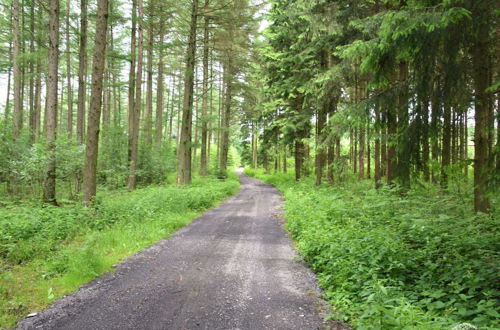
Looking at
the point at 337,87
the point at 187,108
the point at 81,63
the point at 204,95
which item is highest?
the point at 204,95

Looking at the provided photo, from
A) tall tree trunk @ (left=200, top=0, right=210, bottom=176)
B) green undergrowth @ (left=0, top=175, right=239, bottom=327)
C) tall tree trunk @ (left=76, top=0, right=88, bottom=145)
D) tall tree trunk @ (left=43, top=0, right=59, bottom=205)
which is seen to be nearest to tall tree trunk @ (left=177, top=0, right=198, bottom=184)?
tall tree trunk @ (left=200, top=0, right=210, bottom=176)

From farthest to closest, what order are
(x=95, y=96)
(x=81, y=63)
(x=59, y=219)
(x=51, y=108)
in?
1. (x=81, y=63)
2. (x=51, y=108)
3. (x=95, y=96)
4. (x=59, y=219)

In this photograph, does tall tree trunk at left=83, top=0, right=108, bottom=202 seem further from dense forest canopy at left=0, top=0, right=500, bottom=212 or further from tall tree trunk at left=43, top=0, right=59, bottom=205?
tall tree trunk at left=43, top=0, right=59, bottom=205

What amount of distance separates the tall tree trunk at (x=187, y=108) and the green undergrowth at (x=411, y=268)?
11.6m

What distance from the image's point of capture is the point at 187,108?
17.0 metres

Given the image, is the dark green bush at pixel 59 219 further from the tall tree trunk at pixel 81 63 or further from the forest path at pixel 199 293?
the tall tree trunk at pixel 81 63

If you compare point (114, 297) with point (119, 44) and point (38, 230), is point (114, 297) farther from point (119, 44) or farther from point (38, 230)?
point (119, 44)

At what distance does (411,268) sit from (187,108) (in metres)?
14.8

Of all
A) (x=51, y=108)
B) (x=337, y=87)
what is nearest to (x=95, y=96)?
(x=51, y=108)

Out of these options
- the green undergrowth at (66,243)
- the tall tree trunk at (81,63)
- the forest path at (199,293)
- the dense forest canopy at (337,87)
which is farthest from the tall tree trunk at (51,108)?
the forest path at (199,293)

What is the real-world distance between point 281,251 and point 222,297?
2.78m

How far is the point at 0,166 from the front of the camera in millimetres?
13086

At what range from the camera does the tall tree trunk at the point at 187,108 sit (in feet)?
54.1

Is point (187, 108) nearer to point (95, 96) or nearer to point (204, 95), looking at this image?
point (95, 96)
